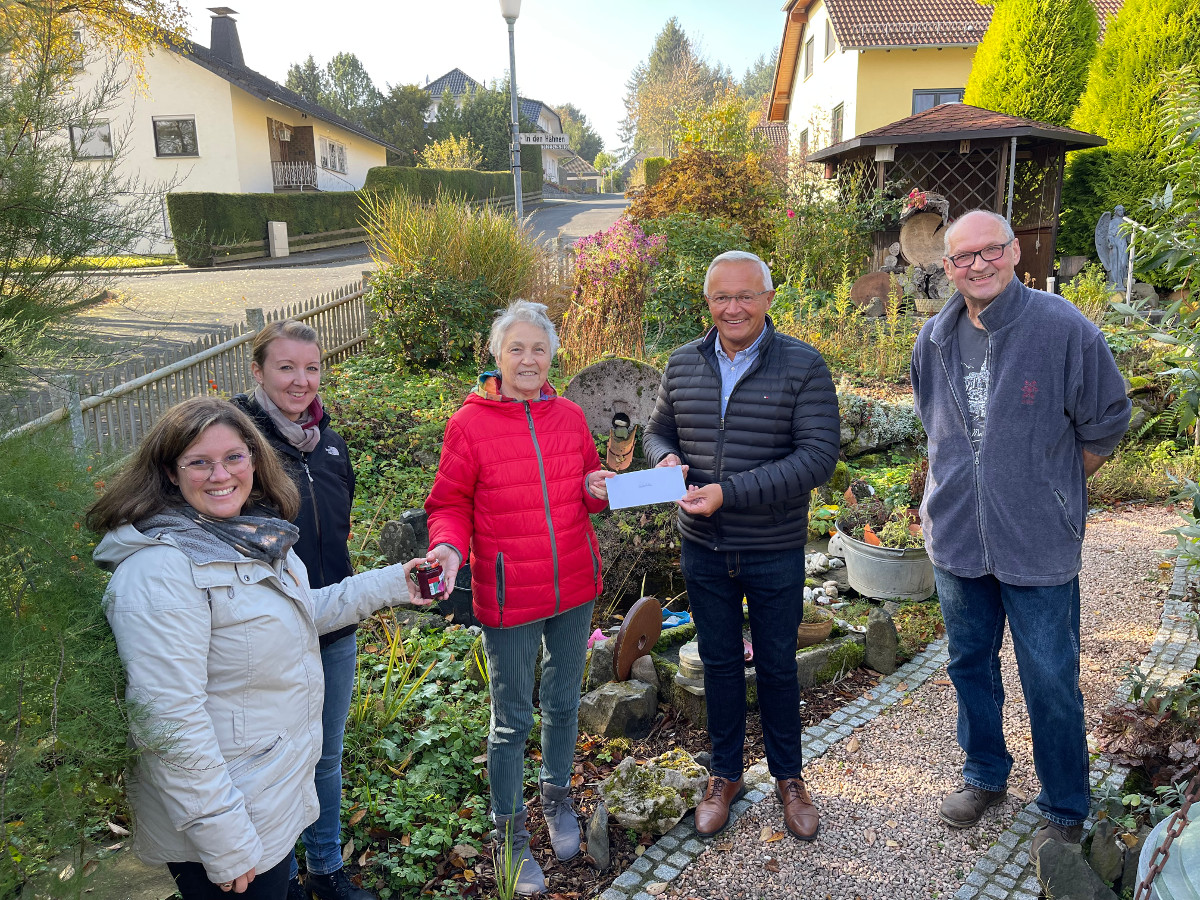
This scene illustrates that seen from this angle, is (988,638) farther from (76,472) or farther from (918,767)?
(76,472)

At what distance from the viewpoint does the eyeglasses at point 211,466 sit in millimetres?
2082

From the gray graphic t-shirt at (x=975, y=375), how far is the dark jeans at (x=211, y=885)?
2.55 m

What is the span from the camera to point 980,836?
3.05 m

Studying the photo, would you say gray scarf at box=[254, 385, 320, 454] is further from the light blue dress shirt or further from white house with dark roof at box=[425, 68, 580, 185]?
white house with dark roof at box=[425, 68, 580, 185]

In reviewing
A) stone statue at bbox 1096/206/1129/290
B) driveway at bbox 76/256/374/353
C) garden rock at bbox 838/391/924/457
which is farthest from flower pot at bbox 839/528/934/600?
driveway at bbox 76/256/374/353

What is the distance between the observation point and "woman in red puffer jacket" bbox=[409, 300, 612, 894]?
281 cm

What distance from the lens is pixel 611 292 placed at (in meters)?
9.81

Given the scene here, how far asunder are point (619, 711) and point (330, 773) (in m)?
1.48

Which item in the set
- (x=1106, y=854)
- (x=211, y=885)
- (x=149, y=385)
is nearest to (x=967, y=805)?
(x=1106, y=854)

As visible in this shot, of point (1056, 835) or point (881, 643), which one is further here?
point (881, 643)

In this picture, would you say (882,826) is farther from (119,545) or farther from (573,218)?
(573,218)

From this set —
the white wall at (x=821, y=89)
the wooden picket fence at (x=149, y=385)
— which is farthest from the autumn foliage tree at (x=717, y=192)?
the wooden picket fence at (x=149, y=385)

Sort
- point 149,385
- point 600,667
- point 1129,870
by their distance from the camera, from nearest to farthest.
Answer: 1. point 1129,870
2. point 600,667
3. point 149,385

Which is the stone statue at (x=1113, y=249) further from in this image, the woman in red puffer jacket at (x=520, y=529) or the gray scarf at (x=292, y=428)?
the gray scarf at (x=292, y=428)
